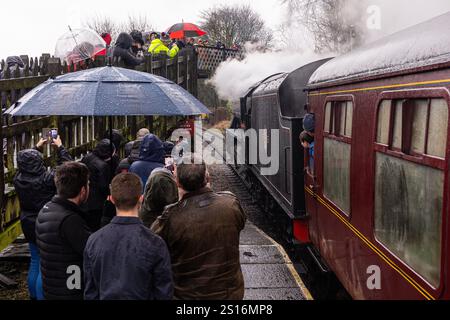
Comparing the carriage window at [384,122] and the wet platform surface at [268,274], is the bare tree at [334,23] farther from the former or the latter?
the carriage window at [384,122]

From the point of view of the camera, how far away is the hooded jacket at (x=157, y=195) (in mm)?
4266

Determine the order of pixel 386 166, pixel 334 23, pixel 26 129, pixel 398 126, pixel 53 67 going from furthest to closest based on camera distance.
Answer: pixel 334 23, pixel 53 67, pixel 26 129, pixel 386 166, pixel 398 126

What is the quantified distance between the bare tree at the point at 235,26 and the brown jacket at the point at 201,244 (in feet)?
168

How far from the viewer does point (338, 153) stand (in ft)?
19.4

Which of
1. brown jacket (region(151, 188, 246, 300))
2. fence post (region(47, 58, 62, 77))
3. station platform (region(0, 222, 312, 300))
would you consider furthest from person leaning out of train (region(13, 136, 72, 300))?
fence post (region(47, 58, 62, 77))

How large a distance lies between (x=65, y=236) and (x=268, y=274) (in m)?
3.33

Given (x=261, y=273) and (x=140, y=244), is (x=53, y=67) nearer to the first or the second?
(x=261, y=273)

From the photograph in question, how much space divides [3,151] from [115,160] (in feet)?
3.78

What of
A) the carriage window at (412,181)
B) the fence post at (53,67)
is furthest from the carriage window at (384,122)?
the fence post at (53,67)

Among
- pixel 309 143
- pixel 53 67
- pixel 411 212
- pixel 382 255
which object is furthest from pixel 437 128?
pixel 53 67

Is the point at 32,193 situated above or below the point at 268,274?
above

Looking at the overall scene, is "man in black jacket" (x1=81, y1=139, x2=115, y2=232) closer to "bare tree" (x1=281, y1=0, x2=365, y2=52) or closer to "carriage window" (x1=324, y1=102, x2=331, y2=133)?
"carriage window" (x1=324, y1=102, x2=331, y2=133)

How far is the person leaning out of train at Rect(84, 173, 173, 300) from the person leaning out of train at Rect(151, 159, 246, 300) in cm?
36
